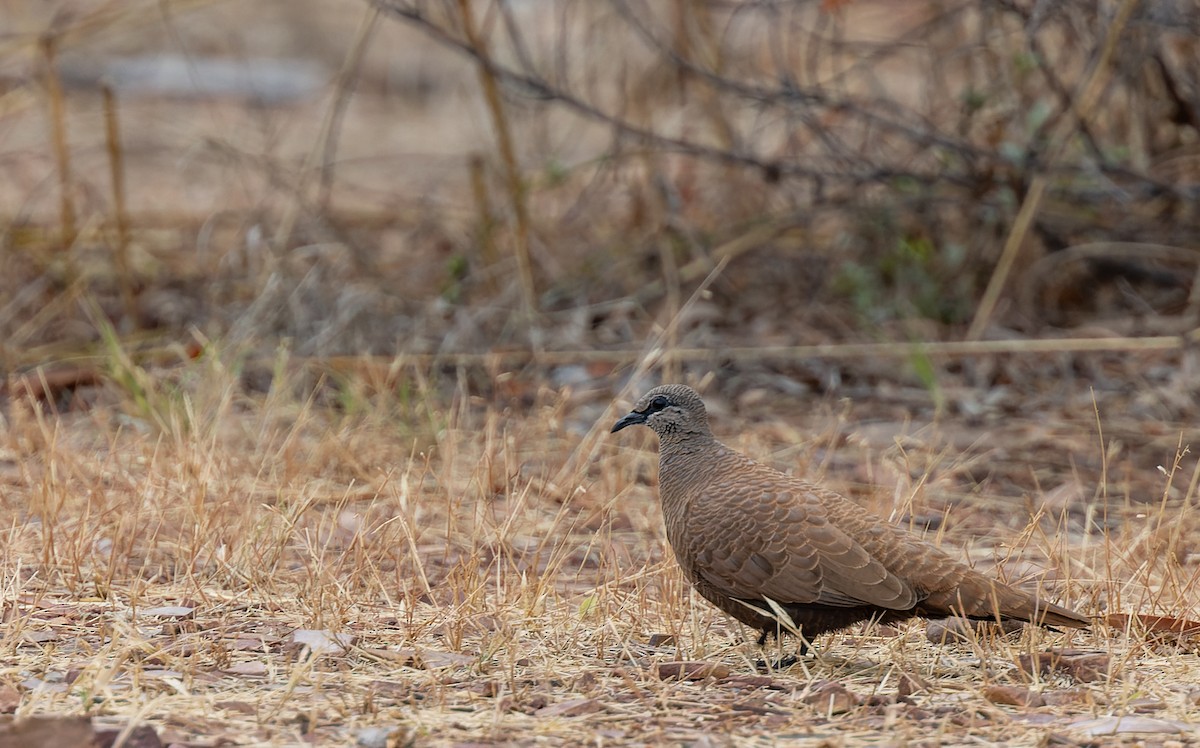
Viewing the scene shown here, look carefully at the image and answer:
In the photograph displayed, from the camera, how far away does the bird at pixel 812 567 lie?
10.7 feet

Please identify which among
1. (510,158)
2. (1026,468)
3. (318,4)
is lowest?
(1026,468)

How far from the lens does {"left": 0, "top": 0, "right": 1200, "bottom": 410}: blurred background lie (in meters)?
6.71

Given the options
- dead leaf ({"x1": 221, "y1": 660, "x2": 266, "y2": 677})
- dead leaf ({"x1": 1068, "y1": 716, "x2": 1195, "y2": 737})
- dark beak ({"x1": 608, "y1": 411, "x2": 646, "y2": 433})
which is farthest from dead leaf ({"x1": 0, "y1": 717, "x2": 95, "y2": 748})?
dead leaf ({"x1": 1068, "y1": 716, "x2": 1195, "y2": 737})

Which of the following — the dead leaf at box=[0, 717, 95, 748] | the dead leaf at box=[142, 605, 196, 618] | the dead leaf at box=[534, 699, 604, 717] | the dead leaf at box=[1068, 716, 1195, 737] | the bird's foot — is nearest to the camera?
the dead leaf at box=[0, 717, 95, 748]

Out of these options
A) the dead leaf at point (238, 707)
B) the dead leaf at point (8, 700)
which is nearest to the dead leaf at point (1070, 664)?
the dead leaf at point (238, 707)

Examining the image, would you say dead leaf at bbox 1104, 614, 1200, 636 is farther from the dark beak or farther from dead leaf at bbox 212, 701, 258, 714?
dead leaf at bbox 212, 701, 258, 714

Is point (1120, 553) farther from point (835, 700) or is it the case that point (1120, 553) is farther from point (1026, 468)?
point (1026, 468)

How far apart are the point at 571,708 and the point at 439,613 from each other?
73cm

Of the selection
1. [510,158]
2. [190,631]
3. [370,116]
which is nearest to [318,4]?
[370,116]

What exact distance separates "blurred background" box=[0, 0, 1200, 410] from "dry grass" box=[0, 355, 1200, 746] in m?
1.48

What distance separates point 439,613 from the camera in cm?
355

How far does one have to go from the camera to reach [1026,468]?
5695 mm

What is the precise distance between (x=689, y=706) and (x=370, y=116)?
11837 mm

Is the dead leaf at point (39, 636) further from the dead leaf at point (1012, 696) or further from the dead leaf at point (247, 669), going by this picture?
the dead leaf at point (1012, 696)
